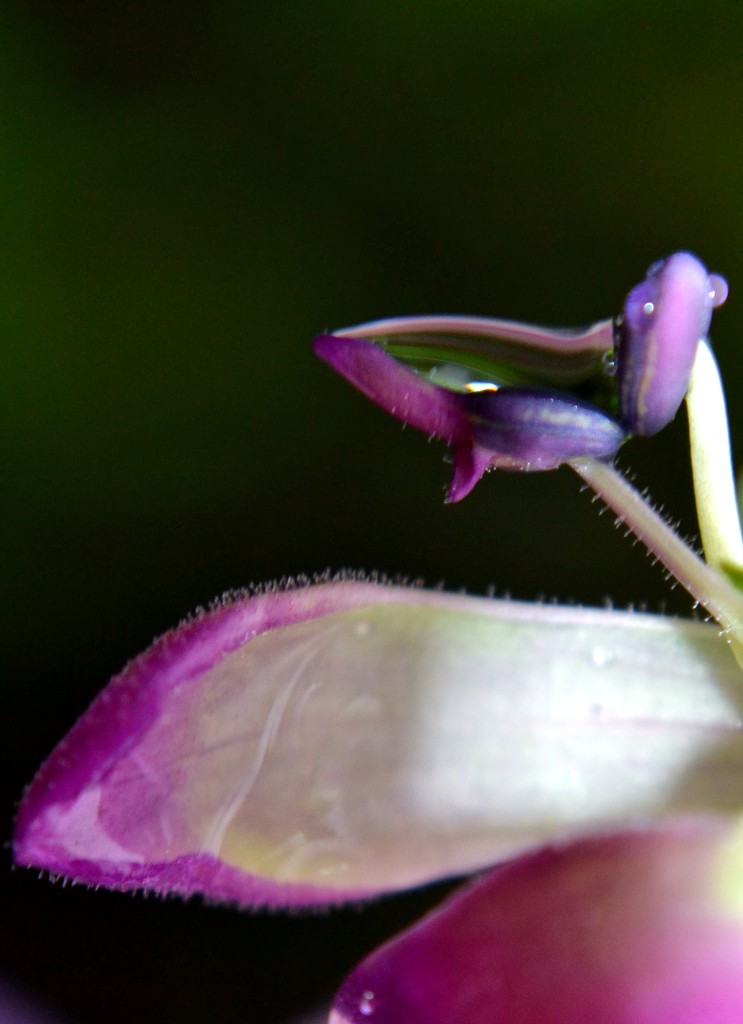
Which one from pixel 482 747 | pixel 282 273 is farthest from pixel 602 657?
pixel 282 273

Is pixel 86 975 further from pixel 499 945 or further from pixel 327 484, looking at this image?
pixel 499 945

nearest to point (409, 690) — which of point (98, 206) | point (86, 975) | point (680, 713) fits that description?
point (680, 713)

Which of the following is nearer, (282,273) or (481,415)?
(481,415)

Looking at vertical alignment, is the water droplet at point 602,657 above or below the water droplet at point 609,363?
below

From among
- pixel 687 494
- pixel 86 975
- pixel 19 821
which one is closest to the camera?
pixel 19 821

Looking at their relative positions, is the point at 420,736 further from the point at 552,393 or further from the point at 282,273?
the point at 282,273

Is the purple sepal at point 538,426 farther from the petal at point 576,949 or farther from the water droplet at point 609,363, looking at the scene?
the petal at point 576,949

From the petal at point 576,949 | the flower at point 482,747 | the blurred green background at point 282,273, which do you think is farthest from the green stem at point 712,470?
the blurred green background at point 282,273
